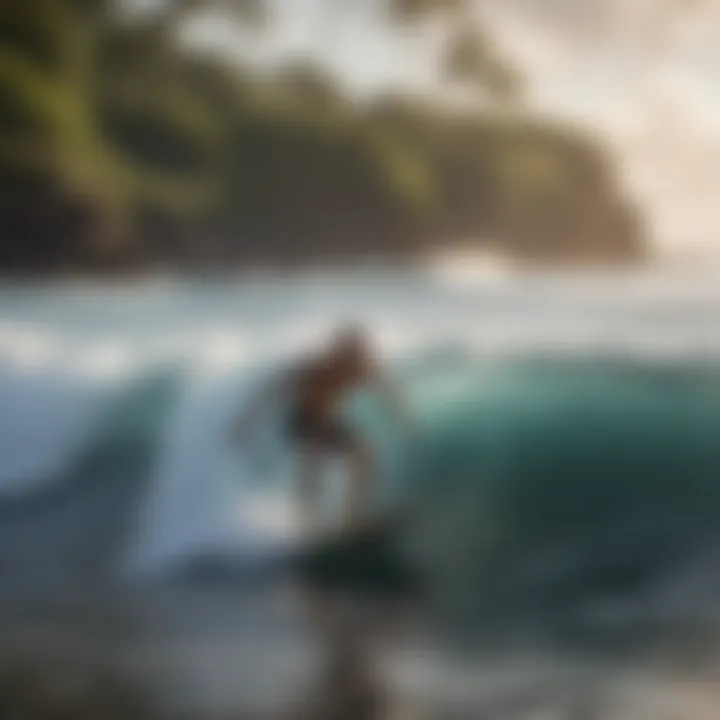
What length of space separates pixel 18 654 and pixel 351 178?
451 millimetres

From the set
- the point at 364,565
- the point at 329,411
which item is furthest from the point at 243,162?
the point at 364,565

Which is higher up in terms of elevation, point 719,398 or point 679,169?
point 679,169

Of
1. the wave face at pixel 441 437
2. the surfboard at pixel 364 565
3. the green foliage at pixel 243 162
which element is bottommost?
the surfboard at pixel 364 565

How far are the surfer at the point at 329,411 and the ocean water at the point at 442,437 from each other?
12 millimetres

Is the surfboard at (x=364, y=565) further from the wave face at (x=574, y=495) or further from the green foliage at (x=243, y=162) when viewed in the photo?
the green foliage at (x=243, y=162)

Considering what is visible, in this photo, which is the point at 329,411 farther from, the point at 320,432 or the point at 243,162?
the point at 243,162

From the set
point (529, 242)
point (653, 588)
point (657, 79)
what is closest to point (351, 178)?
point (529, 242)

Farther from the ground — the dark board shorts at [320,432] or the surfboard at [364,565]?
the dark board shorts at [320,432]

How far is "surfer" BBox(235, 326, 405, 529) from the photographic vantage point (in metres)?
0.87

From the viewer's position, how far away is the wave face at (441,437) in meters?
0.86

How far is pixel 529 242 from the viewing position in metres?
0.91

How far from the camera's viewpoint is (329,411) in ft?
2.89

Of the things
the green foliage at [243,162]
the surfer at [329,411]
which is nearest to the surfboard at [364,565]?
the surfer at [329,411]

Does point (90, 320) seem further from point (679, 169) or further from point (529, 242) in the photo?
point (679, 169)
